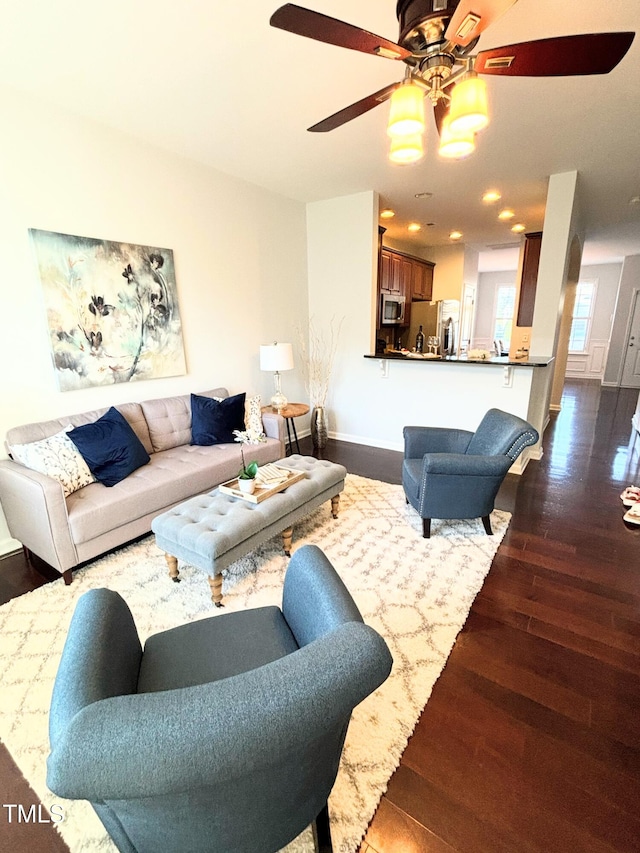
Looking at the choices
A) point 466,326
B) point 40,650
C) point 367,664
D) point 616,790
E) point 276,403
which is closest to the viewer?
point 367,664

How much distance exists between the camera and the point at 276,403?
407cm

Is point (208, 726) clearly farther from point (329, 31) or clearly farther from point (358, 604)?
point (329, 31)

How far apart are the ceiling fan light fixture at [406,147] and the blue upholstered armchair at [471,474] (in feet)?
5.50

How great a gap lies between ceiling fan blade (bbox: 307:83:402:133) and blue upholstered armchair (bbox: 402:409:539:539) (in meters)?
1.92

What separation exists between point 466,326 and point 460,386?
4.68 m

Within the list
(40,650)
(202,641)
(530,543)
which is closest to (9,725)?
(40,650)

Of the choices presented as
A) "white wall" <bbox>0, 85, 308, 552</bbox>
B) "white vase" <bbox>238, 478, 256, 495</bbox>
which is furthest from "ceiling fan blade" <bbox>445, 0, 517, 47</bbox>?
"white wall" <bbox>0, 85, 308, 552</bbox>

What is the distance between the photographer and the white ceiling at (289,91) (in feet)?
6.17

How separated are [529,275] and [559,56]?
4.24 m

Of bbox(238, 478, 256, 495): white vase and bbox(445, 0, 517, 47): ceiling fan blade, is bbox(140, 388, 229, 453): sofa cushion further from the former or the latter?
bbox(445, 0, 517, 47): ceiling fan blade

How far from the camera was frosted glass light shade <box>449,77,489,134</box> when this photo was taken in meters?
1.58

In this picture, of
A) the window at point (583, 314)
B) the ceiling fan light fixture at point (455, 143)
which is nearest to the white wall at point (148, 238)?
the ceiling fan light fixture at point (455, 143)

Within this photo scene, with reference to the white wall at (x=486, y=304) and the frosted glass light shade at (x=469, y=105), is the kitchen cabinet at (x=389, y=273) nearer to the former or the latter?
the frosted glass light shade at (x=469, y=105)

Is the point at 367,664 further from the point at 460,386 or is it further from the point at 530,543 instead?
the point at 460,386
